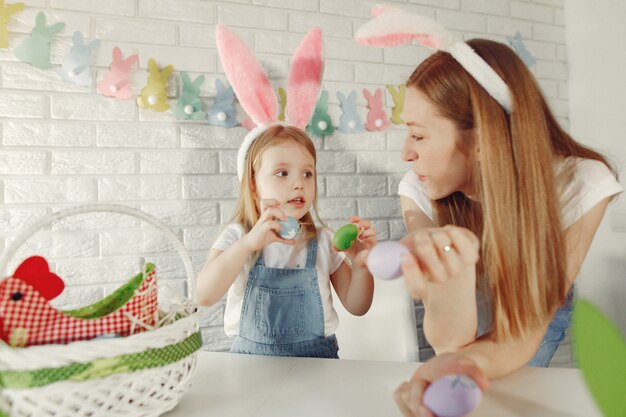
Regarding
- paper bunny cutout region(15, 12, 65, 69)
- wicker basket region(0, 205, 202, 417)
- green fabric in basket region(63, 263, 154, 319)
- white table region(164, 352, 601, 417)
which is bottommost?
white table region(164, 352, 601, 417)

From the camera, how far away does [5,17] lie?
1382 millimetres

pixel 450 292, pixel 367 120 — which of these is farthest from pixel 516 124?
pixel 367 120

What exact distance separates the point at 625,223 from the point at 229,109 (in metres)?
1.47

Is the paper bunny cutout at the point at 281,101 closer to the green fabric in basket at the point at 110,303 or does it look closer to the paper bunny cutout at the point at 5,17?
the paper bunny cutout at the point at 5,17

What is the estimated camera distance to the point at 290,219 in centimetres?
96

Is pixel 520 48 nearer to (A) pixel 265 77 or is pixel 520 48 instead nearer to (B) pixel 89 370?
(A) pixel 265 77

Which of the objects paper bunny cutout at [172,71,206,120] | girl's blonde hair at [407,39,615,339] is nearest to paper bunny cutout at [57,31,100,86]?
paper bunny cutout at [172,71,206,120]

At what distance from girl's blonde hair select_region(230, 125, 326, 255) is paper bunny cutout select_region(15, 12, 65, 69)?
2.44ft

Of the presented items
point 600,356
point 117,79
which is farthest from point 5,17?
point 600,356

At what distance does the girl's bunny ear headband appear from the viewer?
1084 mm

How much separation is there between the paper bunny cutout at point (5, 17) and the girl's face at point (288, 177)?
0.89 meters

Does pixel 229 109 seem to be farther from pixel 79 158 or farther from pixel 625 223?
pixel 625 223

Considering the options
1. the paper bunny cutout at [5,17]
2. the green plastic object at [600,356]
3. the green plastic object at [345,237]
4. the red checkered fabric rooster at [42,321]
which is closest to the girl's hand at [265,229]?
the green plastic object at [345,237]

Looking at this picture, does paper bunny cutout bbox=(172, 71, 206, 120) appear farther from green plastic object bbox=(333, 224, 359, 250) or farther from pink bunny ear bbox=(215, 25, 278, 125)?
green plastic object bbox=(333, 224, 359, 250)
